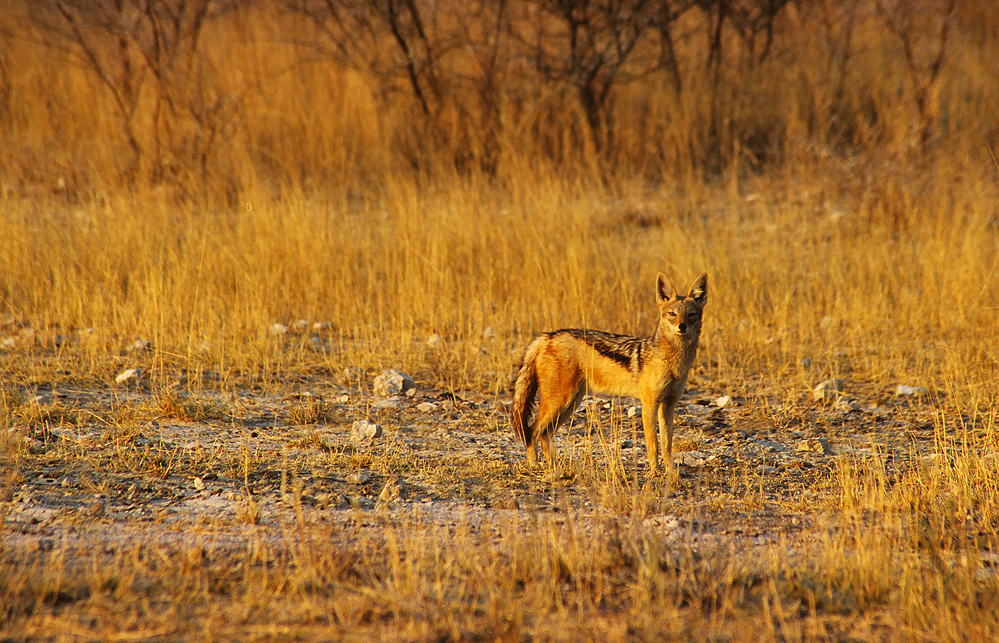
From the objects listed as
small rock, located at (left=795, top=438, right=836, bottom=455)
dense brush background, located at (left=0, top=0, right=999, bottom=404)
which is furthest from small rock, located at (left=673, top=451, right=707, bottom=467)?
dense brush background, located at (left=0, top=0, right=999, bottom=404)

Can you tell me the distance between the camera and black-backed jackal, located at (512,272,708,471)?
488 cm

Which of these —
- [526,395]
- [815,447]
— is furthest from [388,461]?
[815,447]

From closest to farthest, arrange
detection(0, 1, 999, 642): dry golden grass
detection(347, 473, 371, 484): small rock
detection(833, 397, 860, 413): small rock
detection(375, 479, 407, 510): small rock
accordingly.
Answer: detection(0, 1, 999, 642): dry golden grass → detection(375, 479, 407, 510): small rock → detection(347, 473, 371, 484): small rock → detection(833, 397, 860, 413): small rock

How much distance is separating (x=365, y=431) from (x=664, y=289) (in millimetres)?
2072

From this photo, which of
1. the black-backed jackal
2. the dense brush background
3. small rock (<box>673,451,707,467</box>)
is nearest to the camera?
the black-backed jackal

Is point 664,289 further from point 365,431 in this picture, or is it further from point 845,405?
point 365,431

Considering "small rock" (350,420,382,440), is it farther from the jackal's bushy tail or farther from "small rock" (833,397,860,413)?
"small rock" (833,397,860,413)

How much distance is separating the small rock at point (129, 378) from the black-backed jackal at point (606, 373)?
9.70 feet

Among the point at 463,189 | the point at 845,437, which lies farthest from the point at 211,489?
the point at 463,189

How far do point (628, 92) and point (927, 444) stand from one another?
8935 mm

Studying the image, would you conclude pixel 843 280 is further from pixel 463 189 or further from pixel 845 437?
pixel 463 189

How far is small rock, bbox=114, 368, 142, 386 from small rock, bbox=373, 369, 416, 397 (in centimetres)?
172

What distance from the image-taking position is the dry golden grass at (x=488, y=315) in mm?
3273

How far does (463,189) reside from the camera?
10945 millimetres
